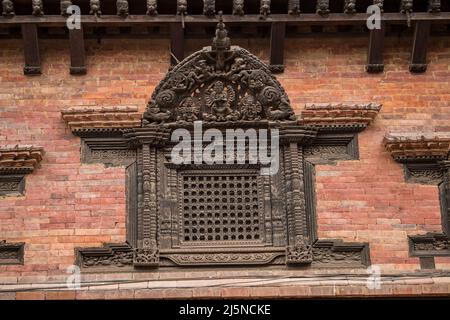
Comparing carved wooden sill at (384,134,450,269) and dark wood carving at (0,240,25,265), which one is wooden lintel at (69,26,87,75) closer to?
dark wood carving at (0,240,25,265)

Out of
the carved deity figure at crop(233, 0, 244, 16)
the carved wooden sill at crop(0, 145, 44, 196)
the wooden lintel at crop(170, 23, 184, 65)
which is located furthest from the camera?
the wooden lintel at crop(170, 23, 184, 65)

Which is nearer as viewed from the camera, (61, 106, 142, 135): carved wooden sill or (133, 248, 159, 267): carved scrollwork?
(133, 248, 159, 267): carved scrollwork

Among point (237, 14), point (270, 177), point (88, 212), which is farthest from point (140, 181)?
point (237, 14)

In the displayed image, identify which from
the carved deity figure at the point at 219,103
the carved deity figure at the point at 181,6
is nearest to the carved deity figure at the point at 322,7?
the carved deity figure at the point at 219,103

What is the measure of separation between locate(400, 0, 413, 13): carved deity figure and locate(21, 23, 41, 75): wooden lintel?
3812 mm

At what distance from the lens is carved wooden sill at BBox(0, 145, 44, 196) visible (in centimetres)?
1027

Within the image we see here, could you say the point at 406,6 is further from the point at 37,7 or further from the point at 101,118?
the point at 37,7

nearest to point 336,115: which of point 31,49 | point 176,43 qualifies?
point 176,43

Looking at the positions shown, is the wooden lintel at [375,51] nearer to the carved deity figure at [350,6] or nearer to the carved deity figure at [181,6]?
the carved deity figure at [350,6]

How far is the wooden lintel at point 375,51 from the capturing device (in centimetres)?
1079

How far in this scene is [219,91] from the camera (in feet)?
34.7

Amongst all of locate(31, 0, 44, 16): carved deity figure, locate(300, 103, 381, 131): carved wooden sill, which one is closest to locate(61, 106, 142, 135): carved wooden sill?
locate(31, 0, 44, 16): carved deity figure

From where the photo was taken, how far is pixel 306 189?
1034 cm
